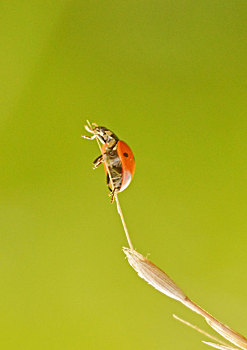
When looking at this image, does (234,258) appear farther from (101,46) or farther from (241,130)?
(101,46)

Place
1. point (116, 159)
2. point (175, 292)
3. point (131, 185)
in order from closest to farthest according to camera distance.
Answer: point (175, 292) < point (116, 159) < point (131, 185)

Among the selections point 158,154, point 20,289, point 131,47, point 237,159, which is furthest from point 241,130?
point 20,289

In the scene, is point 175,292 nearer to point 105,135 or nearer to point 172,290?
point 172,290

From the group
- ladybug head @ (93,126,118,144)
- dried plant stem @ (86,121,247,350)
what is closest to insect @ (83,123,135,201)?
ladybug head @ (93,126,118,144)

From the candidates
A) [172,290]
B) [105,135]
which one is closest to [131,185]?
[105,135]

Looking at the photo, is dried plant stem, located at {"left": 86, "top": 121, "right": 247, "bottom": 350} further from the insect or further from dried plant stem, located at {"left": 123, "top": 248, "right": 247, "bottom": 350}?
the insect

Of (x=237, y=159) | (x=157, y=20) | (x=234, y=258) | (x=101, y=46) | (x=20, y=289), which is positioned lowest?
(x=20, y=289)

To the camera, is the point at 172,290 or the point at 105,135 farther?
the point at 105,135

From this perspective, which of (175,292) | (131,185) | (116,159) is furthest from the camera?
(131,185)
